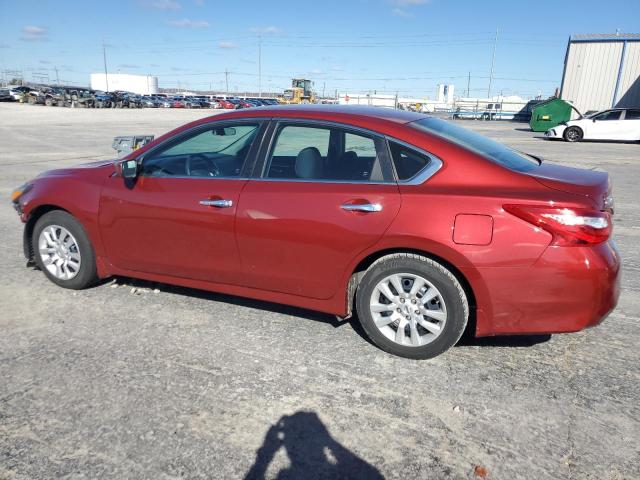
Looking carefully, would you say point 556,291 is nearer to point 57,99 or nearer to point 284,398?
point 284,398

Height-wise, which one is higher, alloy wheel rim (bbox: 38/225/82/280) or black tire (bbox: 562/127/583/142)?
black tire (bbox: 562/127/583/142)

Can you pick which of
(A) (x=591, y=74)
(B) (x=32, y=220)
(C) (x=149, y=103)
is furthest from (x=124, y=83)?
(B) (x=32, y=220)

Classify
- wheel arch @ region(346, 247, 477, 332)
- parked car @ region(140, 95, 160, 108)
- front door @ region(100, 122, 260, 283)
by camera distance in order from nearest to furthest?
wheel arch @ region(346, 247, 477, 332) < front door @ region(100, 122, 260, 283) < parked car @ region(140, 95, 160, 108)

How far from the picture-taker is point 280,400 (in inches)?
110

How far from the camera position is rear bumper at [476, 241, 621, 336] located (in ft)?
9.26

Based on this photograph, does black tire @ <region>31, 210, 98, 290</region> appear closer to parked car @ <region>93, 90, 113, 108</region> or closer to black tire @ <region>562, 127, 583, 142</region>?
black tire @ <region>562, 127, 583, 142</region>

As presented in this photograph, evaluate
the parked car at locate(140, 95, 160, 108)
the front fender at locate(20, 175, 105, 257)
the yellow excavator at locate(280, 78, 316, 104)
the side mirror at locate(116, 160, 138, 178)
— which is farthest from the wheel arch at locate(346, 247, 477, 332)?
the parked car at locate(140, 95, 160, 108)

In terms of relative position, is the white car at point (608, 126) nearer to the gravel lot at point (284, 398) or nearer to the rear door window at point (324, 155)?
the gravel lot at point (284, 398)

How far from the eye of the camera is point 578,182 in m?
3.08

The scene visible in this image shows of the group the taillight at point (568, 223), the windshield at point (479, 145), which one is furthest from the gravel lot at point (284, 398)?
the windshield at point (479, 145)

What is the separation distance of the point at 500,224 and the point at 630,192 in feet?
27.3

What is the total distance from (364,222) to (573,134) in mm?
22374

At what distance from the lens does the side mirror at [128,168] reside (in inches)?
149

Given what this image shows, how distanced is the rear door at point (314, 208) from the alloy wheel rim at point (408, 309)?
31 cm
